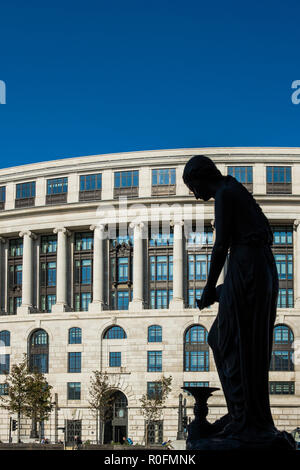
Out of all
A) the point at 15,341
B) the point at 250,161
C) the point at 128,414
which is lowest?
the point at 128,414

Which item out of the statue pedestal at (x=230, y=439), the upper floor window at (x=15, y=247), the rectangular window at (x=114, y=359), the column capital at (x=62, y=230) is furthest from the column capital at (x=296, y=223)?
the statue pedestal at (x=230, y=439)

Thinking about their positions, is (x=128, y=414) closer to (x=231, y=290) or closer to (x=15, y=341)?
(x=15, y=341)

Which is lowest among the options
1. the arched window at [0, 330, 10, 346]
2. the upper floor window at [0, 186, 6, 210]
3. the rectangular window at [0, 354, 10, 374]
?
the rectangular window at [0, 354, 10, 374]

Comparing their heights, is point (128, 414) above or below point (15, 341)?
below

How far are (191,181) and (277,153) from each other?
77.8 meters

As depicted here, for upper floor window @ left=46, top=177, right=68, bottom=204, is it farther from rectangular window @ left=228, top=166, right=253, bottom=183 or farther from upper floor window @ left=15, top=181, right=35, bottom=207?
rectangular window @ left=228, top=166, right=253, bottom=183

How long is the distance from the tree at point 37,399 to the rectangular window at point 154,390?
9971mm

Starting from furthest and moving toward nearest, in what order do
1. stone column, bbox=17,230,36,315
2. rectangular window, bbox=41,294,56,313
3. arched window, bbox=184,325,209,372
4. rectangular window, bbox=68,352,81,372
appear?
1. rectangular window, bbox=41,294,56,313
2. stone column, bbox=17,230,36,315
3. rectangular window, bbox=68,352,81,372
4. arched window, bbox=184,325,209,372

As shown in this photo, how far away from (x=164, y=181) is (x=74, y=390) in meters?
24.3

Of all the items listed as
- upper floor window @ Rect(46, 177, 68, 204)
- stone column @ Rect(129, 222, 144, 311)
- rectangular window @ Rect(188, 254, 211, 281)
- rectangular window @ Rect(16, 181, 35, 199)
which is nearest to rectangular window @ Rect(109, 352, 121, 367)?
stone column @ Rect(129, 222, 144, 311)

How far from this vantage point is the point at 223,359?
9.55m

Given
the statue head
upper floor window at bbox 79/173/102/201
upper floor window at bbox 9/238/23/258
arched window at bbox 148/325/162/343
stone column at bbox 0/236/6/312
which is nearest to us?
the statue head

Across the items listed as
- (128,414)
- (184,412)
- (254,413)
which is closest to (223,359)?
(254,413)

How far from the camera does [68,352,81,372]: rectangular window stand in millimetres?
84938
